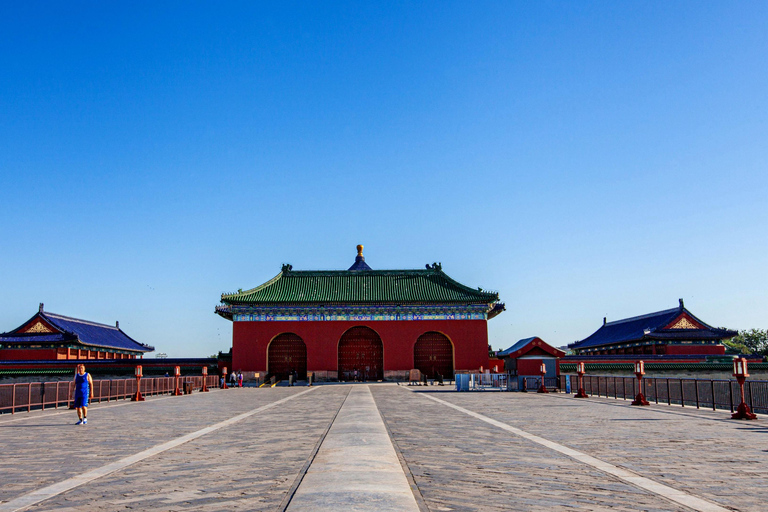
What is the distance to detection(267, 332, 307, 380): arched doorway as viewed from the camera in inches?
1708

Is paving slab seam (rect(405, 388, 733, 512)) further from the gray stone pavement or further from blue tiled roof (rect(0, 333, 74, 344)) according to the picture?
blue tiled roof (rect(0, 333, 74, 344))

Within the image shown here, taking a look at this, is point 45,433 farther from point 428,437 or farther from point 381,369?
point 381,369

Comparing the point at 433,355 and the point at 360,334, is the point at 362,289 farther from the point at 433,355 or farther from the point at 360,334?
the point at 433,355

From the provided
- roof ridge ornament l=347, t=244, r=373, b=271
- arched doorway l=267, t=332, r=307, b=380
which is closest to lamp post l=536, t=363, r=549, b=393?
arched doorway l=267, t=332, r=307, b=380

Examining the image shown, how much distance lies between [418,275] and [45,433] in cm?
3790

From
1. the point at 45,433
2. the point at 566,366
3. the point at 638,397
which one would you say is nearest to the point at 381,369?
the point at 566,366

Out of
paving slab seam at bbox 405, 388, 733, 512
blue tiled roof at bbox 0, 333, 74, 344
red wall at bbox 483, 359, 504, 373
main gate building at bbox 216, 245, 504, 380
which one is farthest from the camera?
red wall at bbox 483, 359, 504, 373

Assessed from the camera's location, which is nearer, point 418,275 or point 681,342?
point 681,342

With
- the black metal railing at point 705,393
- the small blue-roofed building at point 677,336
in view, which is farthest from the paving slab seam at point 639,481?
the small blue-roofed building at point 677,336

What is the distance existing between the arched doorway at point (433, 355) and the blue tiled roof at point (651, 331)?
15.6 meters

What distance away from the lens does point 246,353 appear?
4278 centimetres

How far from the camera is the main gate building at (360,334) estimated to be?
4312 centimetres

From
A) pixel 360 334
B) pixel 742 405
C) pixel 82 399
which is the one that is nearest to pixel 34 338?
pixel 360 334

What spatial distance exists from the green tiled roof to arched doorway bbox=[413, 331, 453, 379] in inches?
114
